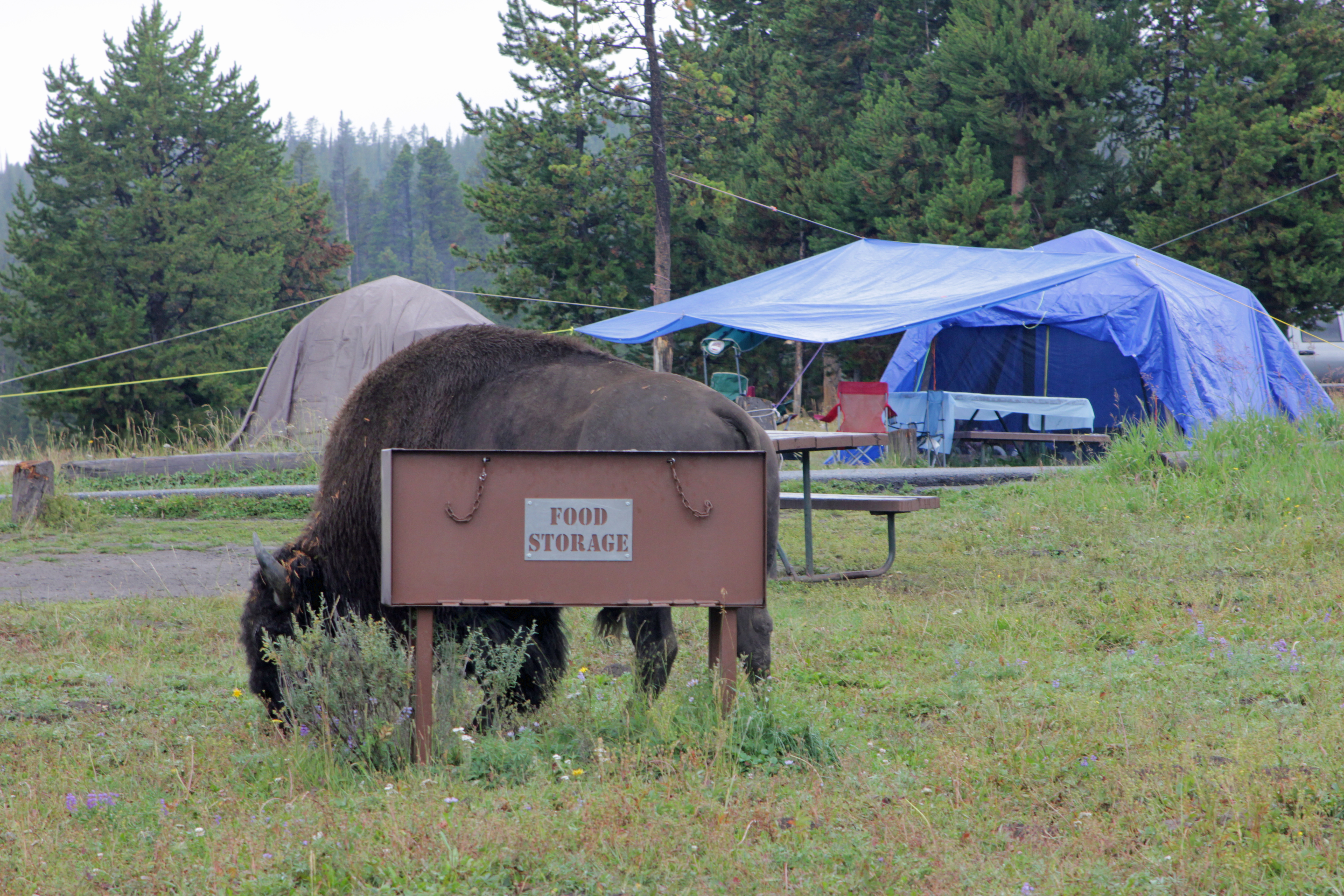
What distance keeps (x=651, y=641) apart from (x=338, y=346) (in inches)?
626

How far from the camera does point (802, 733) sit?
11.4 ft

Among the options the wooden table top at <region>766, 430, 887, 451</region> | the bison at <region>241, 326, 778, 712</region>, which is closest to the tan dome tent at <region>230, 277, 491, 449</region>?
the wooden table top at <region>766, 430, 887, 451</region>

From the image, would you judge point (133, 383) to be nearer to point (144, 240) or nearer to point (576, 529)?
point (144, 240)

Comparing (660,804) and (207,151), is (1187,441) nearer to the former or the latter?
(660,804)

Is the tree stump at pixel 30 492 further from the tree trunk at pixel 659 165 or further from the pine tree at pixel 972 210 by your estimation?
the pine tree at pixel 972 210

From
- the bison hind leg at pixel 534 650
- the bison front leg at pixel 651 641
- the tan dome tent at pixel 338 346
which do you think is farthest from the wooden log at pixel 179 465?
the bison front leg at pixel 651 641

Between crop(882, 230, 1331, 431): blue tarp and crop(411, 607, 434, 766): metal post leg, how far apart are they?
10224mm

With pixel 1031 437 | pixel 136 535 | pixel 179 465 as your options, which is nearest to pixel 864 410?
pixel 1031 437

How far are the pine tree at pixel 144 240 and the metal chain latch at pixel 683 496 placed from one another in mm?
26202

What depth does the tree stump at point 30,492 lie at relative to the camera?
9242mm

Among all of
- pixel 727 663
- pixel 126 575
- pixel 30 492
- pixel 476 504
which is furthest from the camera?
pixel 30 492

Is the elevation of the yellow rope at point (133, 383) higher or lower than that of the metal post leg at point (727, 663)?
higher

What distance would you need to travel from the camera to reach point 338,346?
741 inches

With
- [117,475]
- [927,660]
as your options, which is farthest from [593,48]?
[927,660]
